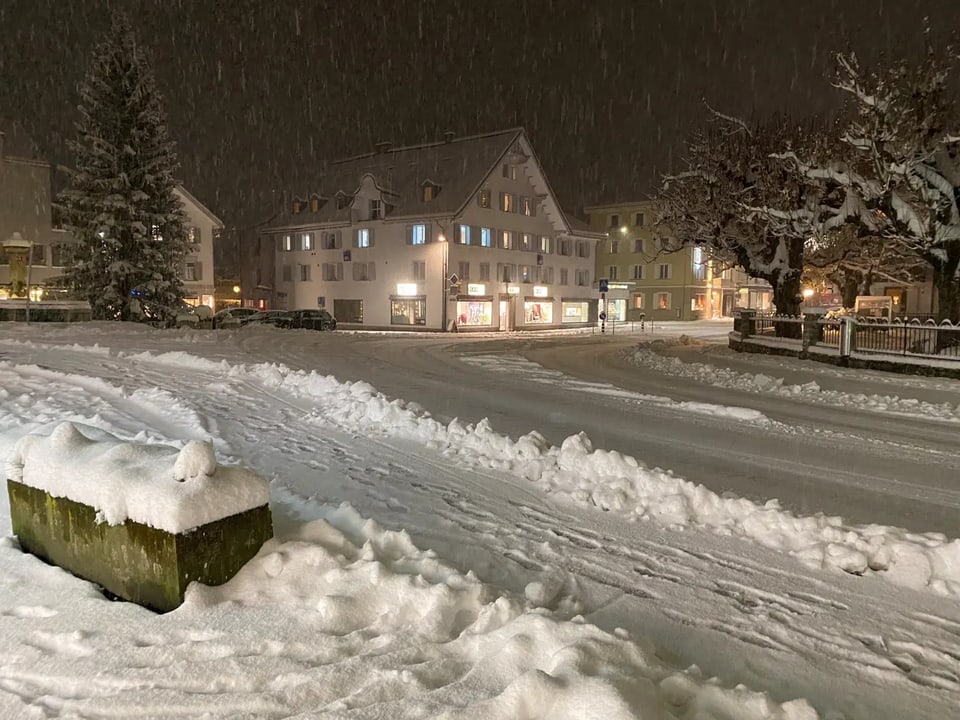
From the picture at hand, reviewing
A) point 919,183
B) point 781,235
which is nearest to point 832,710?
point 919,183

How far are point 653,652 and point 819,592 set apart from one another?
205 centimetres

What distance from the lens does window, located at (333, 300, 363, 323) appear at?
52.2m

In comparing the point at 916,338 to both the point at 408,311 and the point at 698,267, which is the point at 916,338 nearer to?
the point at 408,311

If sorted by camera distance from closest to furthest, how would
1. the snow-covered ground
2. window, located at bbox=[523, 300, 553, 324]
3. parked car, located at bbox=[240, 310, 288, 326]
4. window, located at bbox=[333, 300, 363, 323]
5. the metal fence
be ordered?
1. the snow-covered ground
2. the metal fence
3. parked car, located at bbox=[240, 310, 288, 326]
4. window, located at bbox=[333, 300, 363, 323]
5. window, located at bbox=[523, 300, 553, 324]

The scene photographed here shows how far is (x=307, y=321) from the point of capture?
4169cm

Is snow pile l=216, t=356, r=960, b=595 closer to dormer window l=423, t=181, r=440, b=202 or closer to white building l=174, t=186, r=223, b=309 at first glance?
dormer window l=423, t=181, r=440, b=202

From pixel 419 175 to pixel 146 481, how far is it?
1981 inches

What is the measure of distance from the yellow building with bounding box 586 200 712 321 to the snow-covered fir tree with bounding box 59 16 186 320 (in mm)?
44333

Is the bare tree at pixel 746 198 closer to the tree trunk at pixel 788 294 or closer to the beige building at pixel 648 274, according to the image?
the tree trunk at pixel 788 294

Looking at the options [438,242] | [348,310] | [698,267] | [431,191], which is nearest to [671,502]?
[438,242]

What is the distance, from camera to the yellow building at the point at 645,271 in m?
68.2

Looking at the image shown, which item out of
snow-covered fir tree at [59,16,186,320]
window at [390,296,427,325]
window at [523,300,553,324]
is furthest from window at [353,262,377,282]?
snow-covered fir tree at [59,16,186,320]

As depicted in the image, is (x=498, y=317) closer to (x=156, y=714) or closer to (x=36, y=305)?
(x=36, y=305)

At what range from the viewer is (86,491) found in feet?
15.2
